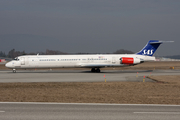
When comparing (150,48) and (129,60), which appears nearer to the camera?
(129,60)

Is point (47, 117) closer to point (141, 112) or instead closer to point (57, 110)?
point (57, 110)

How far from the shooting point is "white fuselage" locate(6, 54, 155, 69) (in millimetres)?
38625

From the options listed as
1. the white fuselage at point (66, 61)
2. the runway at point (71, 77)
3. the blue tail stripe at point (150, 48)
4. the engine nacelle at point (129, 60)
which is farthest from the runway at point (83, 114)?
the blue tail stripe at point (150, 48)

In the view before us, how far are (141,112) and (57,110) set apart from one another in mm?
3811

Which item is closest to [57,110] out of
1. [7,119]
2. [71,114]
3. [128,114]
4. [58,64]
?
[71,114]

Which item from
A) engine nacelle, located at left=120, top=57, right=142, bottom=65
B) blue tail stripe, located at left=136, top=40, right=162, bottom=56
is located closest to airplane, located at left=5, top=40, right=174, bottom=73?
engine nacelle, located at left=120, top=57, right=142, bottom=65

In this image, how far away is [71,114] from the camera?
8.91 meters

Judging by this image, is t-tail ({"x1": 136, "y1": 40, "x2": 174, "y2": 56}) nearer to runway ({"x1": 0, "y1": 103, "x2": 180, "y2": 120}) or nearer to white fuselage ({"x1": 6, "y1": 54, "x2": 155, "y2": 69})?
white fuselage ({"x1": 6, "y1": 54, "x2": 155, "y2": 69})

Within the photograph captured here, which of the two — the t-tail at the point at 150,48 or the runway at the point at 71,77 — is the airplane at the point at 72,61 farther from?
the runway at the point at 71,77

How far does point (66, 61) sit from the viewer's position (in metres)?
38.9

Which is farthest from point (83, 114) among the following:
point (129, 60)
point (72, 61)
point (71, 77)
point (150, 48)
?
point (150, 48)

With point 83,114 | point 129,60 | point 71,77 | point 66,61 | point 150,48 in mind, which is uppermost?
point 150,48

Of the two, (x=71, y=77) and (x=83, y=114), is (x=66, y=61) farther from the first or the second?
(x=83, y=114)

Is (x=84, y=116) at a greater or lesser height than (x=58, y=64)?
lesser
